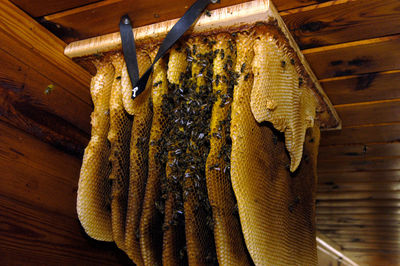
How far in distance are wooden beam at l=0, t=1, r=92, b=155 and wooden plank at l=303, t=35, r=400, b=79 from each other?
1322 millimetres

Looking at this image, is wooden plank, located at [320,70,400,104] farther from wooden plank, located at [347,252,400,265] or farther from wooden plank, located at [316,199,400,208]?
wooden plank, located at [347,252,400,265]

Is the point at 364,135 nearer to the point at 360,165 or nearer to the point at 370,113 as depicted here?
the point at 370,113

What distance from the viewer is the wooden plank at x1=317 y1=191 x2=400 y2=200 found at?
4.06m

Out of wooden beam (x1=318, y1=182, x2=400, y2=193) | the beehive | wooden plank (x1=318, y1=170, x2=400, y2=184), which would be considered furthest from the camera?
wooden beam (x1=318, y1=182, x2=400, y2=193)

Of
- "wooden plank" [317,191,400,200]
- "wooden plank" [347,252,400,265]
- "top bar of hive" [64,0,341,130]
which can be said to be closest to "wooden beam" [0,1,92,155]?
"top bar of hive" [64,0,341,130]

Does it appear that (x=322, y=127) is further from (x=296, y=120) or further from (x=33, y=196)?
(x=33, y=196)

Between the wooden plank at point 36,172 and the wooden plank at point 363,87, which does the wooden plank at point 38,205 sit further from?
the wooden plank at point 363,87

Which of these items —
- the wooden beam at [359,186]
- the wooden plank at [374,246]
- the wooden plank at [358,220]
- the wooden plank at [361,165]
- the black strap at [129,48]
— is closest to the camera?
the black strap at [129,48]

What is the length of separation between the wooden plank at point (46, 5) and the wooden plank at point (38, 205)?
22.9 inches

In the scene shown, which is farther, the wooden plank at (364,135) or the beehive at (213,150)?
the wooden plank at (364,135)

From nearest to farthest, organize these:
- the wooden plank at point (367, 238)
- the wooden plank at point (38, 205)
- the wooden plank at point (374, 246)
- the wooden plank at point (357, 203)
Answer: the wooden plank at point (38, 205) < the wooden plank at point (357, 203) < the wooden plank at point (367, 238) < the wooden plank at point (374, 246)

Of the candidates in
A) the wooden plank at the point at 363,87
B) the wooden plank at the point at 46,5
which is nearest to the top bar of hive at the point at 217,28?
the wooden plank at the point at 363,87

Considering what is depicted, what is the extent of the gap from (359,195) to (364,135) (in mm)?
1413

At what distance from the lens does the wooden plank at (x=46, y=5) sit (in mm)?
1850
